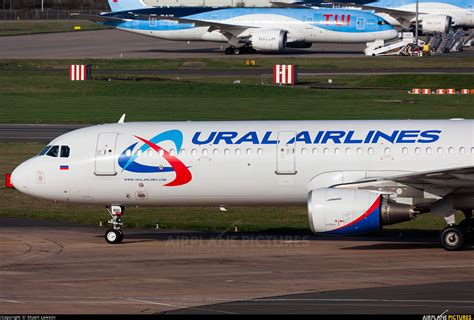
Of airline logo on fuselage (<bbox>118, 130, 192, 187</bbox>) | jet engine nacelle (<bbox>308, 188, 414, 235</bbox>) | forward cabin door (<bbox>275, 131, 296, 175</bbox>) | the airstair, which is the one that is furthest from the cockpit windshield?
the airstair

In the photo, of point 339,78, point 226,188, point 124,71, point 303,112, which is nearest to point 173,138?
point 226,188

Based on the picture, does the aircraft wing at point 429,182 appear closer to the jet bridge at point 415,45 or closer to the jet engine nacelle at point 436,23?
the jet bridge at point 415,45

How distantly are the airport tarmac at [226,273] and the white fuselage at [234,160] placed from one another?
1728mm

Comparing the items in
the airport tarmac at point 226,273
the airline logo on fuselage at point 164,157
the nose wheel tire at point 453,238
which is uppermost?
the airline logo on fuselage at point 164,157

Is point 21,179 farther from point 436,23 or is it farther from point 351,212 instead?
point 436,23

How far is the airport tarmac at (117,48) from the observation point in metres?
110

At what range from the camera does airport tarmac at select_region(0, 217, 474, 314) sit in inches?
958

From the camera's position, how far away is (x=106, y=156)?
3366 centimetres

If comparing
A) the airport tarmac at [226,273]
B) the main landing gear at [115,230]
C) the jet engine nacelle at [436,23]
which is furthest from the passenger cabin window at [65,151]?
the jet engine nacelle at [436,23]

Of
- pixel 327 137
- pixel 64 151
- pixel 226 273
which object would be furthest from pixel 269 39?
pixel 226 273

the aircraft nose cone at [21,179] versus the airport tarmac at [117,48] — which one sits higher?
the airport tarmac at [117,48]

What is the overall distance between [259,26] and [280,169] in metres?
76.3

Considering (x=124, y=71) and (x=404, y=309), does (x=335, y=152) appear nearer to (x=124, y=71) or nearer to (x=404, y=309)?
(x=404, y=309)

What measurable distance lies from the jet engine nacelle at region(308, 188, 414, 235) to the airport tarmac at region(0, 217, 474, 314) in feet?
3.21
